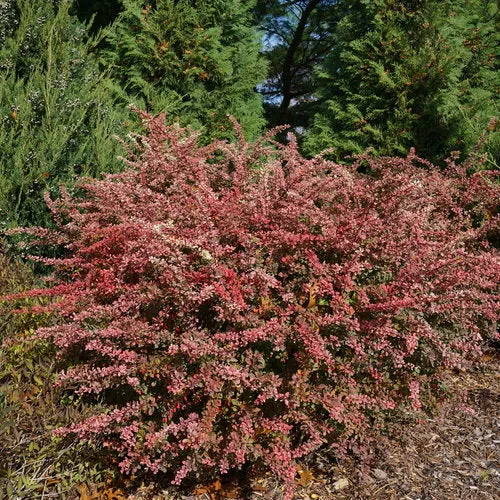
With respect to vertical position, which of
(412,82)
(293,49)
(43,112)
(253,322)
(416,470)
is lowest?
(416,470)

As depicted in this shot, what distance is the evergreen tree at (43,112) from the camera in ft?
11.2

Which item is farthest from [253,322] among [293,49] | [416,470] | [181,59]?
[293,49]

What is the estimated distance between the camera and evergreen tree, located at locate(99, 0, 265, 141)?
15.9 ft

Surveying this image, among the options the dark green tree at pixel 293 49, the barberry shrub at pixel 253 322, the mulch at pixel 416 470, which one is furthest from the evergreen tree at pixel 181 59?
the dark green tree at pixel 293 49

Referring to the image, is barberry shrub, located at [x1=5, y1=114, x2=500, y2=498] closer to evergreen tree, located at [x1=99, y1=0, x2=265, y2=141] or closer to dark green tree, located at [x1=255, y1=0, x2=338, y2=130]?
evergreen tree, located at [x1=99, y1=0, x2=265, y2=141]

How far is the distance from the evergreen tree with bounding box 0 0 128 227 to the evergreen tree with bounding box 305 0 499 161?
2.82 m

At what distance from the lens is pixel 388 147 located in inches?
212

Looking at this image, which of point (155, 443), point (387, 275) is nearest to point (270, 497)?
point (155, 443)

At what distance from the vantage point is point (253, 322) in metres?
2.20

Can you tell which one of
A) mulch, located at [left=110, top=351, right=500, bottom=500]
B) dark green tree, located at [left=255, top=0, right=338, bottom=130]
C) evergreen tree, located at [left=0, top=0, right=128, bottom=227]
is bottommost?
mulch, located at [left=110, top=351, right=500, bottom=500]

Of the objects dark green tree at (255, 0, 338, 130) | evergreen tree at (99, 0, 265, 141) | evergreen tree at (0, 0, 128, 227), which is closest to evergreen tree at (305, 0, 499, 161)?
evergreen tree at (99, 0, 265, 141)

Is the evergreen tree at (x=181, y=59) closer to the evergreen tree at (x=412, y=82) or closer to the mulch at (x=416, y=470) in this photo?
the evergreen tree at (x=412, y=82)

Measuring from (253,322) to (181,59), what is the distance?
3702 mm

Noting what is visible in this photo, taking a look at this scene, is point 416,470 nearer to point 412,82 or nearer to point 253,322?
point 253,322
